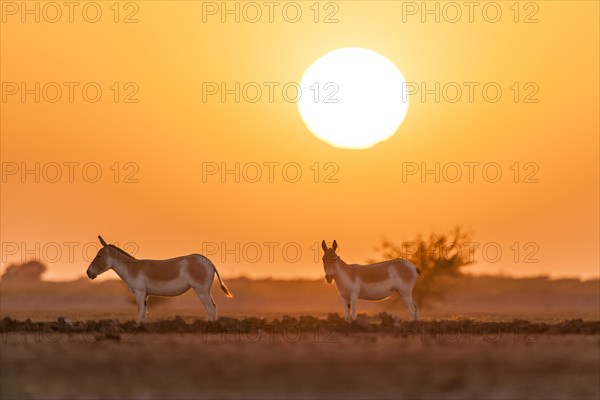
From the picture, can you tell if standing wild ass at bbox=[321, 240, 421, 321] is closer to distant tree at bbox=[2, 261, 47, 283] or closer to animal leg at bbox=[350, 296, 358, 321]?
animal leg at bbox=[350, 296, 358, 321]

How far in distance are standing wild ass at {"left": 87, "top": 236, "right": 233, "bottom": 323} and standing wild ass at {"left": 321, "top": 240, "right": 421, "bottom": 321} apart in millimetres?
3118

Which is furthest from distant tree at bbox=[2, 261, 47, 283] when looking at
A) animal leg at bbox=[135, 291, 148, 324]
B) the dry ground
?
the dry ground

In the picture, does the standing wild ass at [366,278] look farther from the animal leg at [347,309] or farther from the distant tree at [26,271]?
the distant tree at [26,271]

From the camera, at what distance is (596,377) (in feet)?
96.9

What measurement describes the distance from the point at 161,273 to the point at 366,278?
18.9ft

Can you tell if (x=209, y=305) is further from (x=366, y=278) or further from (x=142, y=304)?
(x=366, y=278)

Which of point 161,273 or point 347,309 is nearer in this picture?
point 161,273

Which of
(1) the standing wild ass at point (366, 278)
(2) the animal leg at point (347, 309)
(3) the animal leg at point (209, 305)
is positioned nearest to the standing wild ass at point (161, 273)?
(3) the animal leg at point (209, 305)

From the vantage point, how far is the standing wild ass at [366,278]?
3959 centimetres

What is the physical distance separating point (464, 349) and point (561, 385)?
13.4 feet

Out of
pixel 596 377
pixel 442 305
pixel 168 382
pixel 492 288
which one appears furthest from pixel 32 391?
pixel 492 288

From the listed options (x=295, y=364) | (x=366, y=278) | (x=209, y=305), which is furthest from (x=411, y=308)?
(x=295, y=364)

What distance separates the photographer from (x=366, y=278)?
40344 millimetres

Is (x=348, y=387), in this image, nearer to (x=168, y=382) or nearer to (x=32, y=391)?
(x=168, y=382)
